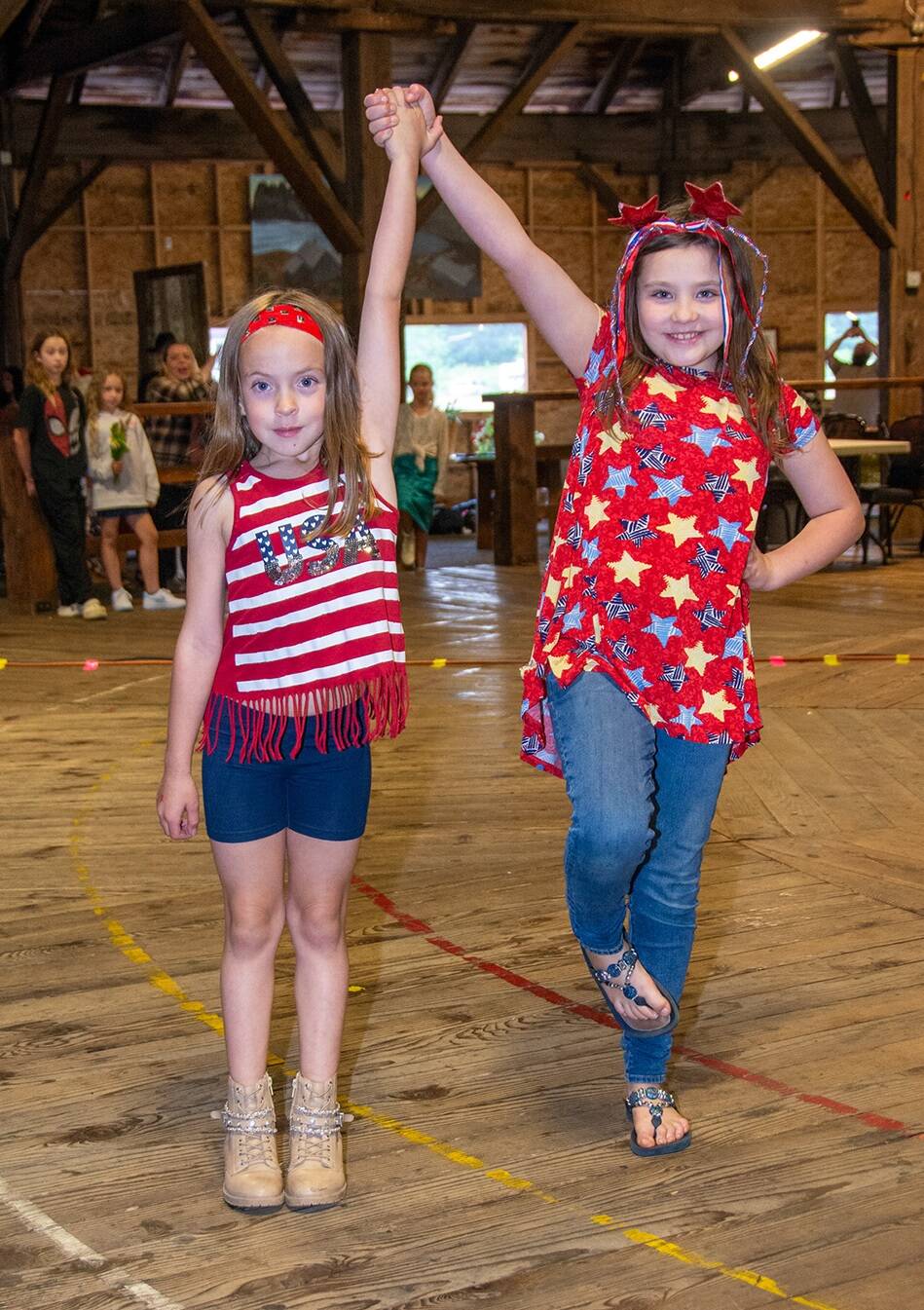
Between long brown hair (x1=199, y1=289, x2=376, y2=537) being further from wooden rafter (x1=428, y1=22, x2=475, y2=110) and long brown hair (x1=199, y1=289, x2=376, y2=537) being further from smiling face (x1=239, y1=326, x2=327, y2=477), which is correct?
wooden rafter (x1=428, y1=22, x2=475, y2=110)

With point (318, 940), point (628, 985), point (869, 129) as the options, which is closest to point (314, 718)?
point (318, 940)

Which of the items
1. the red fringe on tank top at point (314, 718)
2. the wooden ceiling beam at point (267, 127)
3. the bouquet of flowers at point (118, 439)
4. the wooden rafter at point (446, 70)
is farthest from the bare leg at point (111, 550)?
the wooden rafter at point (446, 70)

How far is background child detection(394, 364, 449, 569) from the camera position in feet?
33.9

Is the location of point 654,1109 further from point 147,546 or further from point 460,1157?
point 147,546

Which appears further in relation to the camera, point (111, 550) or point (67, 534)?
point (111, 550)

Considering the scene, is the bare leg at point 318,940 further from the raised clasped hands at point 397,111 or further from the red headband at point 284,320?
the raised clasped hands at point 397,111

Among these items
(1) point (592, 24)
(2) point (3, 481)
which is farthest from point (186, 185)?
(2) point (3, 481)

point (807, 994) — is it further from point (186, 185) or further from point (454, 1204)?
point (186, 185)

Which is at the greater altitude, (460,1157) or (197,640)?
(197,640)

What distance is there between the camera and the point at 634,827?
6.67ft

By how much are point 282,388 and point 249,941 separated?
2.39 ft

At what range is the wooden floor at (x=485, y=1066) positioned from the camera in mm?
1889

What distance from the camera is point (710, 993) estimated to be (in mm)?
2824

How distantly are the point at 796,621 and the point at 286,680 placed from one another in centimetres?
581
